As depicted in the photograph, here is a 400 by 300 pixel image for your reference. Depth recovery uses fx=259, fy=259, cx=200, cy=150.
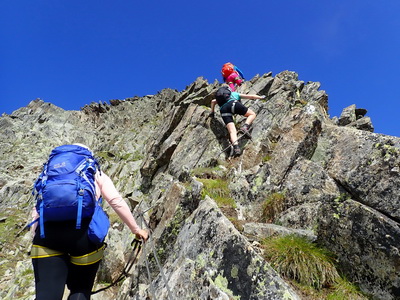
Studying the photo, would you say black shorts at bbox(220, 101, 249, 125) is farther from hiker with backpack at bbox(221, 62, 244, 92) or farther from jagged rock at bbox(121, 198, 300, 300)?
jagged rock at bbox(121, 198, 300, 300)

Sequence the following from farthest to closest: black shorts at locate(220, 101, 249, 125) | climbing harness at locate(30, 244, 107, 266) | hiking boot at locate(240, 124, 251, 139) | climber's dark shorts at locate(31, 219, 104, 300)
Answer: black shorts at locate(220, 101, 249, 125)
hiking boot at locate(240, 124, 251, 139)
climbing harness at locate(30, 244, 107, 266)
climber's dark shorts at locate(31, 219, 104, 300)

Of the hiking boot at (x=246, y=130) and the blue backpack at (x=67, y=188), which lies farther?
the hiking boot at (x=246, y=130)

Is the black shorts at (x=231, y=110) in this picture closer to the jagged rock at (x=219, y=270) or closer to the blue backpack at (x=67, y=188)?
the jagged rock at (x=219, y=270)

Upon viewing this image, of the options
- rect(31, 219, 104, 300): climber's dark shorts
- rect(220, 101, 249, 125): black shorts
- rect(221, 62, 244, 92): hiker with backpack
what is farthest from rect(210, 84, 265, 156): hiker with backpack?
rect(31, 219, 104, 300): climber's dark shorts

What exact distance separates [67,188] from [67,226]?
0.70 m

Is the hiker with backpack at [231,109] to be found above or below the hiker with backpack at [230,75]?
below

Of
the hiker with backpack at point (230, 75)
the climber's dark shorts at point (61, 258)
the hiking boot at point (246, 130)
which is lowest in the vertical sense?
the climber's dark shorts at point (61, 258)

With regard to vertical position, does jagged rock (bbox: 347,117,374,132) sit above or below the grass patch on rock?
above

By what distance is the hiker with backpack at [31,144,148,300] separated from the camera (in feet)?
14.5

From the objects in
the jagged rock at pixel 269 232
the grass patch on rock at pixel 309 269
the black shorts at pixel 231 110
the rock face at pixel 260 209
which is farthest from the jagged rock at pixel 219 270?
the black shorts at pixel 231 110

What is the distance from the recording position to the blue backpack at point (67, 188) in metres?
4.43

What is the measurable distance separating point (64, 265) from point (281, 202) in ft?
23.5

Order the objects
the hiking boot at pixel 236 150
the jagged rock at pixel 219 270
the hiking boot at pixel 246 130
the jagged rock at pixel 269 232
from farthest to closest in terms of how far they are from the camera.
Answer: the hiking boot at pixel 246 130 → the hiking boot at pixel 236 150 → the jagged rock at pixel 269 232 → the jagged rock at pixel 219 270

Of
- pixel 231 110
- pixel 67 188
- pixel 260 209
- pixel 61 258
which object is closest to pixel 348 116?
pixel 231 110
